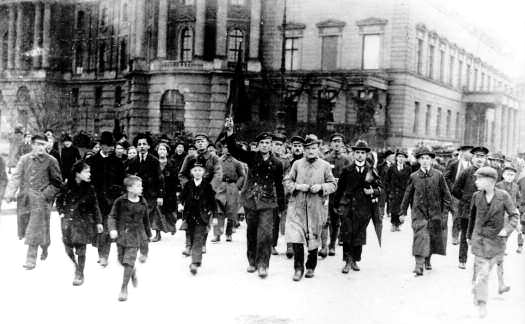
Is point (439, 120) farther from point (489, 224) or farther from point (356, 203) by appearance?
point (489, 224)

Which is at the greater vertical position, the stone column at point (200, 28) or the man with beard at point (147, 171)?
the stone column at point (200, 28)

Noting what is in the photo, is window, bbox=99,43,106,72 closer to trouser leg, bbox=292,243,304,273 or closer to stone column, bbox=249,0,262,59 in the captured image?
stone column, bbox=249,0,262,59

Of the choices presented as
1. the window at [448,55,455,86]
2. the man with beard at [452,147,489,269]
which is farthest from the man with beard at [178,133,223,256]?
the window at [448,55,455,86]

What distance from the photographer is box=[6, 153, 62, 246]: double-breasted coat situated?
30.3 feet

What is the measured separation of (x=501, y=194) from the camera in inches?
292

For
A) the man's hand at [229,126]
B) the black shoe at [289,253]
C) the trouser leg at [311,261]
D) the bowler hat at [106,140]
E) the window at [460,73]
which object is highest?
the window at [460,73]

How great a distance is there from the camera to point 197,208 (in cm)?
924

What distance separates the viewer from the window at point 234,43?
4047cm

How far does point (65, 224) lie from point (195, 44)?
32.4 metres

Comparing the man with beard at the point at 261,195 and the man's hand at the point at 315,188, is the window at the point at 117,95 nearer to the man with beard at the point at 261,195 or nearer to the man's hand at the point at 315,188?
the man with beard at the point at 261,195

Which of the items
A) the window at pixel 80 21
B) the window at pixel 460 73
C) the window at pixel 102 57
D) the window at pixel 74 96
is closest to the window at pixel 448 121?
the window at pixel 460 73

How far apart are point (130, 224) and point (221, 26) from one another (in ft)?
109

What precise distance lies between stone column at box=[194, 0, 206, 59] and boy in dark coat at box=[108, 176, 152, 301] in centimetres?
3251

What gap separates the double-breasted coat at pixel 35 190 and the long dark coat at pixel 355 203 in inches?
170
